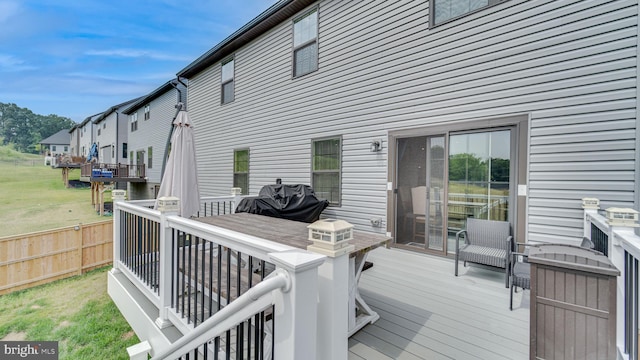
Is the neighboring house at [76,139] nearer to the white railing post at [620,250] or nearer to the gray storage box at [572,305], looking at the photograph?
the gray storage box at [572,305]

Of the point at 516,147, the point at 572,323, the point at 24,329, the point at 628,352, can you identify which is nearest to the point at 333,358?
the point at 572,323

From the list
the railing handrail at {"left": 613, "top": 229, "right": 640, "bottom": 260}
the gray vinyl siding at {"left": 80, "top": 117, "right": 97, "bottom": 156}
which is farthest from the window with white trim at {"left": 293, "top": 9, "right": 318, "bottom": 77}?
the gray vinyl siding at {"left": 80, "top": 117, "right": 97, "bottom": 156}

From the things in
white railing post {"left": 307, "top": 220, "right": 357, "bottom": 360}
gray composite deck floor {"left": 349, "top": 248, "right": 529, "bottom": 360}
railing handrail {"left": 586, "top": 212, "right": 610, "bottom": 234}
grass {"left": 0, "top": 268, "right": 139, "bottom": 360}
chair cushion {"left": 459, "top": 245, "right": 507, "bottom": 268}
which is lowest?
grass {"left": 0, "top": 268, "right": 139, "bottom": 360}

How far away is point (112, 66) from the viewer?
70.8ft

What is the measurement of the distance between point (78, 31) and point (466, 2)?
21454 mm

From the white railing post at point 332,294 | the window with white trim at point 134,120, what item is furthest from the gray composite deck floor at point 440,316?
the window with white trim at point 134,120

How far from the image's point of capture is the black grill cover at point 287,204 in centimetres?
527

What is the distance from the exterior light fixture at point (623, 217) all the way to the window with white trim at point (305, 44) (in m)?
→ 5.65

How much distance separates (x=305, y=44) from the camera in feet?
21.7

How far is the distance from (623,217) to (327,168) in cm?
463

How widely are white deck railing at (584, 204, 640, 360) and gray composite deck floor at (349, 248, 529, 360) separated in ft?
1.93

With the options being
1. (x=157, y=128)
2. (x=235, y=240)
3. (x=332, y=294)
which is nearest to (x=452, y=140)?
(x=332, y=294)

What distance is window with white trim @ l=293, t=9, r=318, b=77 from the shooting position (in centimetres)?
641

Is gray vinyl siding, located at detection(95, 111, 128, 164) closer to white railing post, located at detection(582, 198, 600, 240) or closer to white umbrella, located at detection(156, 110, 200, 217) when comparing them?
white umbrella, located at detection(156, 110, 200, 217)
